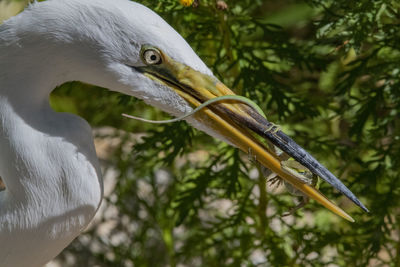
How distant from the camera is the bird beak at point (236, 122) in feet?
3.31

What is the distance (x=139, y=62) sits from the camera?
3.31 ft

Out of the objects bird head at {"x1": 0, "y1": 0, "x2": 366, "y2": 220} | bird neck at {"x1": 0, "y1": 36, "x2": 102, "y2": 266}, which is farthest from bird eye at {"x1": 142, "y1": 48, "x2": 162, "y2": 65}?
bird neck at {"x1": 0, "y1": 36, "x2": 102, "y2": 266}

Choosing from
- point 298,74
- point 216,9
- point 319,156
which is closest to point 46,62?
point 216,9

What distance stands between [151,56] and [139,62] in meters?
0.03

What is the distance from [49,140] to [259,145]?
369mm

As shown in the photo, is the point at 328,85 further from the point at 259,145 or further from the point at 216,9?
the point at 259,145

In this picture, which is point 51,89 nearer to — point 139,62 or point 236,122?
point 139,62

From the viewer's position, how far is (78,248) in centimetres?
206

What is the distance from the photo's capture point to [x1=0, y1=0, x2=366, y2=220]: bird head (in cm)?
98

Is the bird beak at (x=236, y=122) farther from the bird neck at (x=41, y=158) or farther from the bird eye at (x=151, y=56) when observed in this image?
the bird neck at (x=41, y=158)

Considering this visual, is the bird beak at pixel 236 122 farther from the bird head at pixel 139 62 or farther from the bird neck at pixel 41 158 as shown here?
the bird neck at pixel 41 158

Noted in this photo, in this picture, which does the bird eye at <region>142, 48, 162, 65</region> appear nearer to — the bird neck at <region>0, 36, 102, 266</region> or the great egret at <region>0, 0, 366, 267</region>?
the great egret at <region>0, 0, 366, 267</region>

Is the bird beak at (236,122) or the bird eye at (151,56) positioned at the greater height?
the bird eye at (151,56)

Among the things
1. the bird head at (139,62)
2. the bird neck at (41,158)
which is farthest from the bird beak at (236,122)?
the bird neck at (41,158)
